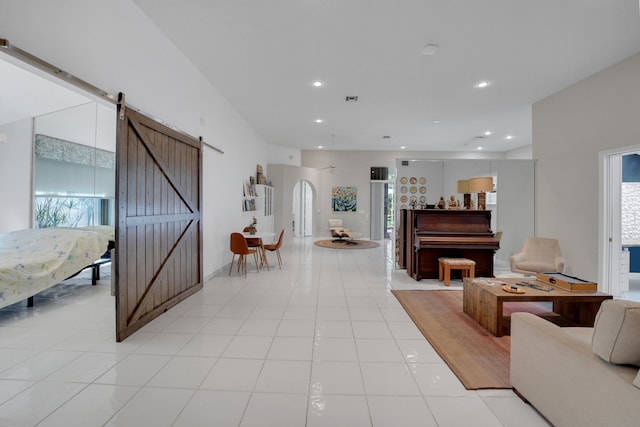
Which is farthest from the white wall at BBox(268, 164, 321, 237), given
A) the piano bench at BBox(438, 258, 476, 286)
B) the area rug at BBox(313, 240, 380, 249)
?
the piano bench at BBox(438, 258, 476, 286)

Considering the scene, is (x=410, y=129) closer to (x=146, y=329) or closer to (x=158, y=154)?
(x=158, y=154)

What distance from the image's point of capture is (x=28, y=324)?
313cm

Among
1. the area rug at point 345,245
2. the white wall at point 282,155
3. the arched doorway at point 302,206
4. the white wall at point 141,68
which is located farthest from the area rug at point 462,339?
the arched doorway at point 302,206

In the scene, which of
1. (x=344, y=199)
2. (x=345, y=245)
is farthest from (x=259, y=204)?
(x=344, y=199)

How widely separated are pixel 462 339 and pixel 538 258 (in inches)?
125

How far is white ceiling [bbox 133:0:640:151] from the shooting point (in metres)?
3.01

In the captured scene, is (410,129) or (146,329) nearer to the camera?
(146,329)

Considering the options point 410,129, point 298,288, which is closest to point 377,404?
point 298,288

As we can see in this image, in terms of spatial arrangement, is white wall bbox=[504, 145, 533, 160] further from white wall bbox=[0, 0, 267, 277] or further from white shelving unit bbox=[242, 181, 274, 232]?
white wall bbox=[0, 0, 267, 277]

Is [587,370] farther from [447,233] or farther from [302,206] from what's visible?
[302,206]

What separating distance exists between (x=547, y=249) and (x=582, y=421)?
4.36 m

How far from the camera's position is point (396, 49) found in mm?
3781

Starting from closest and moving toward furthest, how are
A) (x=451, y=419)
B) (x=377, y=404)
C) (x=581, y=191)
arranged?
(x=451, y=419), (x=377, y=404), (x=581, y=191)

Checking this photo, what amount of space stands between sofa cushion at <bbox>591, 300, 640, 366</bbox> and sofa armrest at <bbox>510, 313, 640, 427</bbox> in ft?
0.18
